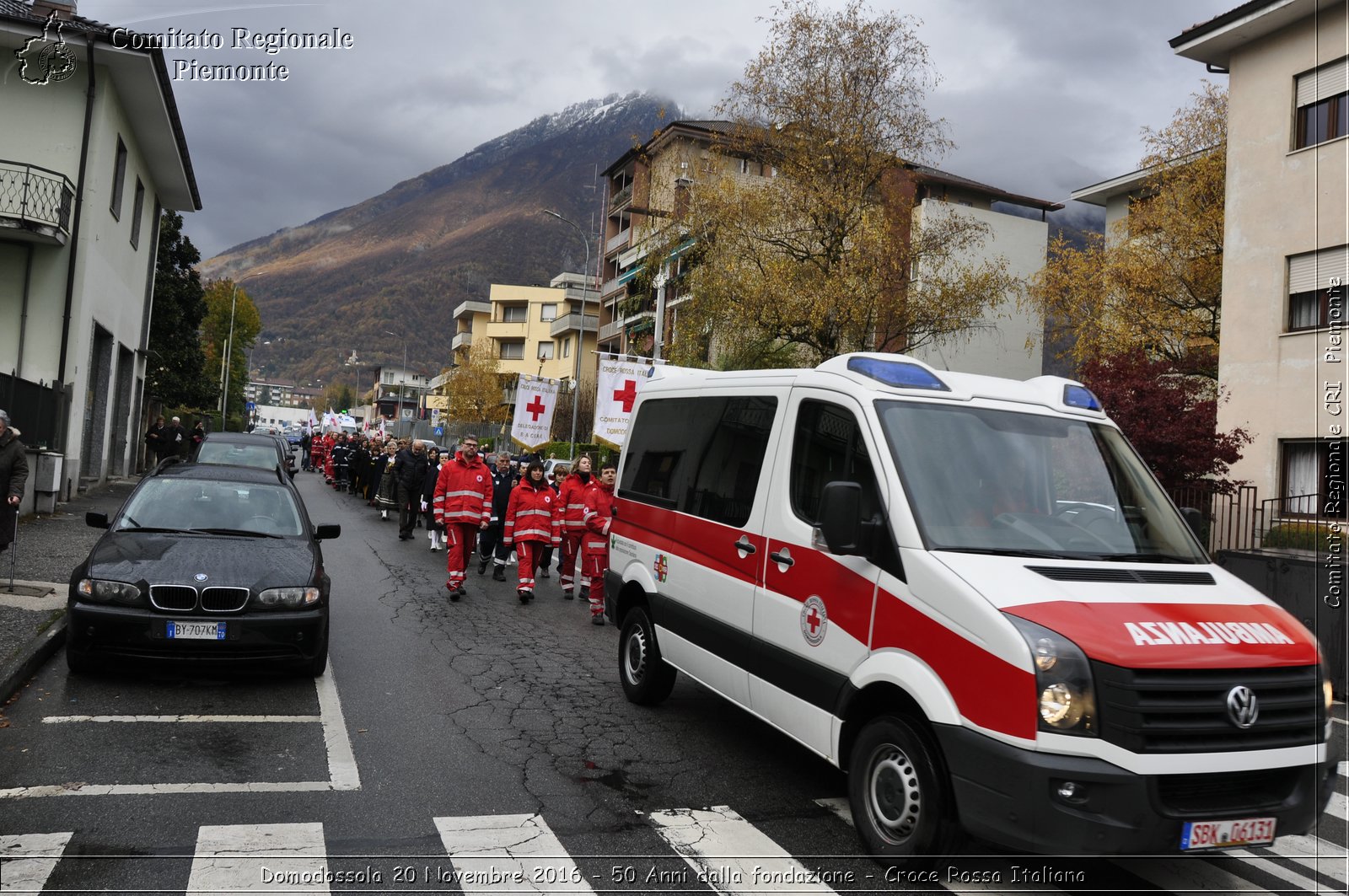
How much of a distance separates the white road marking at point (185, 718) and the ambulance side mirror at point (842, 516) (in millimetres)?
3804

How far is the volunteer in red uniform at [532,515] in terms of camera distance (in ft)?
41.7

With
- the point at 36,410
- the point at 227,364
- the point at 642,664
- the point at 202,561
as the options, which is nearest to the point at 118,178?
the point at 36,410

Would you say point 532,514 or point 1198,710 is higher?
point 532,514

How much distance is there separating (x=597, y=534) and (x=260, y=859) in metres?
8.53

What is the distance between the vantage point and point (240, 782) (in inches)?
205

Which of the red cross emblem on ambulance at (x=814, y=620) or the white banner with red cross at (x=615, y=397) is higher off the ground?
the white banner with red cross at (x=615, y=397)

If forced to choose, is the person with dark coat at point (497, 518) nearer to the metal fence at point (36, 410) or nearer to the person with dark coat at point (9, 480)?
the person with dark coat at point (9, 480)

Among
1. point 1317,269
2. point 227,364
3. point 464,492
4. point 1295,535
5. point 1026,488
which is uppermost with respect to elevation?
point 227,364

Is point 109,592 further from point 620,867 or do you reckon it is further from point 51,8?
point 51,8

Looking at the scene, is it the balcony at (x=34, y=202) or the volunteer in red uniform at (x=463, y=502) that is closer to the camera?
the volunteer in red uniform at (x=463, y=502)

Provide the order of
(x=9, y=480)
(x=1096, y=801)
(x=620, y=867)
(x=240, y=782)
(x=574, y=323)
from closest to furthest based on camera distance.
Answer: (x=1096, y=801) < (x=620, y=867) < (x=240, y=782) < (x=9, y=480) < (x=574, y=323)

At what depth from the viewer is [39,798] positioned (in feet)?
15.7

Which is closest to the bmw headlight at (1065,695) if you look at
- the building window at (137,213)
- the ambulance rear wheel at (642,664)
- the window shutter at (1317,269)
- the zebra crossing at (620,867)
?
the zebra crossing at (620,867)

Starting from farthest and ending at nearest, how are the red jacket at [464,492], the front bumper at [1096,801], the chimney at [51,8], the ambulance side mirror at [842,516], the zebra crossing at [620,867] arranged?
the chimney at [51,8], the red jacket at [464,492], the ambulance side mirror at [842,516], the zebra crossing at [620,867], the front bumper at [1096,801]
